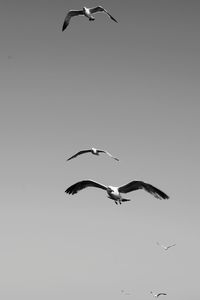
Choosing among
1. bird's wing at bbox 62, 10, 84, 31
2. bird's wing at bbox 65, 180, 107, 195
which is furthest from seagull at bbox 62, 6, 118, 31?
bird's wing at bbox 65, 180, 107, 195

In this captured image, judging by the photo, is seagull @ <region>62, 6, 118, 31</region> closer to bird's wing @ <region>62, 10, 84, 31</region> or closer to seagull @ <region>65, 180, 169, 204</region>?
bird's wing @ <region>62, 10, 84, 31</region>

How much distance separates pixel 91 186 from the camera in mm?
44562

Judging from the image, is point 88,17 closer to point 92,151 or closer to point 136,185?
point 92,151

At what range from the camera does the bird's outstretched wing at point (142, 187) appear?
39.7 meters

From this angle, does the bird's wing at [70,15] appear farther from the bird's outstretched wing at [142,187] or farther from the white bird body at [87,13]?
the bird's outstretched wing at [142,187]

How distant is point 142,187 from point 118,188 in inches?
78.7

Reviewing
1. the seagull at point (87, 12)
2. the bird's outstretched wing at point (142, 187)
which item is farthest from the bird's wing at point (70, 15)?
the bird's outstretched wing at point (142, 187)

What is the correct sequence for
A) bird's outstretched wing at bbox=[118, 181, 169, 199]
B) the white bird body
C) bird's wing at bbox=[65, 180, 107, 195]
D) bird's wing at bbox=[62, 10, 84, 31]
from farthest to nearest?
bird's wing at bbox=[62, 10, 84, 31] → the white bird body → bird's wing at bbox=[65, 180, 107, 195] → bird's outstretched wing at bbox=[118, 181, 169, 199]

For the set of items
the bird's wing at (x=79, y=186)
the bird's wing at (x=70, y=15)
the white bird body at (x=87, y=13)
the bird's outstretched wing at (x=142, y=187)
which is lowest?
the bird's outstretched wing at (x=142, y=187)

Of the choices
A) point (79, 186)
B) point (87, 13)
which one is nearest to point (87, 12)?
point (87, 13)

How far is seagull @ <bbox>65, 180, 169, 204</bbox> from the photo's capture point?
132 feet

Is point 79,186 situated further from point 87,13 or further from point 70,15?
point 70,15

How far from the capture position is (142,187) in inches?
1629

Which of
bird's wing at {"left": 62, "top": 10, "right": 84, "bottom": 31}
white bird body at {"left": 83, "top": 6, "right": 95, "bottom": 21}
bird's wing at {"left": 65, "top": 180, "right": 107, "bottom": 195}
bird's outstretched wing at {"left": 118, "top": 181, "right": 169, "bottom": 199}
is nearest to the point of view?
bird's outstretched wing at {"left": 118, "top": 181, "right": 169, "bottom": 199}
